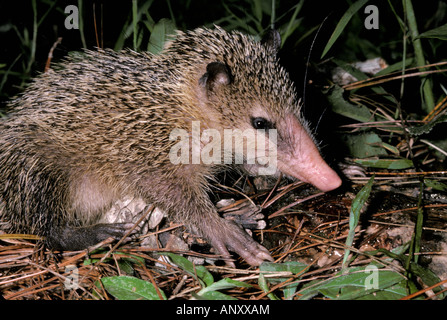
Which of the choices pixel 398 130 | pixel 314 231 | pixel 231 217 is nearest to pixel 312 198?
pixel 314 231

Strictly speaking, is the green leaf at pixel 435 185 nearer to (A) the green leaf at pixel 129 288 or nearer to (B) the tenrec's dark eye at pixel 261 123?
(B) the tenrec's dark eye at pixel 261 123

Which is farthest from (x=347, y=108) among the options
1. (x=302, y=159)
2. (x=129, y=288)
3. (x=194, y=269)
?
(x=129, y=288)

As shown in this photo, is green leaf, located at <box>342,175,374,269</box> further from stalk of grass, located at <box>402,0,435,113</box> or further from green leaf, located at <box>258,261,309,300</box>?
stalk of grass, located at <box>402,0,435,113</box>

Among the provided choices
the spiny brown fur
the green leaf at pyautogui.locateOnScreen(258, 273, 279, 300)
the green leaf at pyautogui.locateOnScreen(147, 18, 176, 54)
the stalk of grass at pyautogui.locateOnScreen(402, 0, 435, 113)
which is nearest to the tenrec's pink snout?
the spiny brown fur

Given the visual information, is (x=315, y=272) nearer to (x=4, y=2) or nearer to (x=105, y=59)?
(x=105, y=59)

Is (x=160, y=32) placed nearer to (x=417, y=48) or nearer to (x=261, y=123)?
(x=261, y=123)

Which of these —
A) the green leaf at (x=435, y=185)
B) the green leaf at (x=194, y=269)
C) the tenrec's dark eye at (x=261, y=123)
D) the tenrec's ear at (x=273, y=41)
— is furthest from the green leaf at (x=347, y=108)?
the green leaf at (x=194, y=269)
